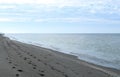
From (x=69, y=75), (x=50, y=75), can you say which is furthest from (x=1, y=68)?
(x=69, y=75)

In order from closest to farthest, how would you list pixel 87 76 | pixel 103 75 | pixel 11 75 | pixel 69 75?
pixel 11 75
pixel 69 75
pixel 87 76
pixel 103 75

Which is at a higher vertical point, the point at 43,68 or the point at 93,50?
the point at 43,68

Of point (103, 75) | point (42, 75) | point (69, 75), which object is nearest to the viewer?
point (42, 75)

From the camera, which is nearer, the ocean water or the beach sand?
the beach sand

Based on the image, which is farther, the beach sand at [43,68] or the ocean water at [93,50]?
the ocean water at [93,50]

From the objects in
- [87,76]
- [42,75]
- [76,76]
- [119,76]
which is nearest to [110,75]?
[119,76]

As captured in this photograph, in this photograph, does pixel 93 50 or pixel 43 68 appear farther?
pixel 93 50

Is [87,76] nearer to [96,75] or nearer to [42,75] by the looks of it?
[96,75]

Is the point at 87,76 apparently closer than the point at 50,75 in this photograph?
No

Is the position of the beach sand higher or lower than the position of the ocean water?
higher

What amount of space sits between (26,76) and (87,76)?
4.98 meters

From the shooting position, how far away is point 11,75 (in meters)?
10.8

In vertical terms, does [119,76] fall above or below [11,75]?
below

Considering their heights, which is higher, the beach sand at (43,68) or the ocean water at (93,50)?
the beach sand at (43,68)
